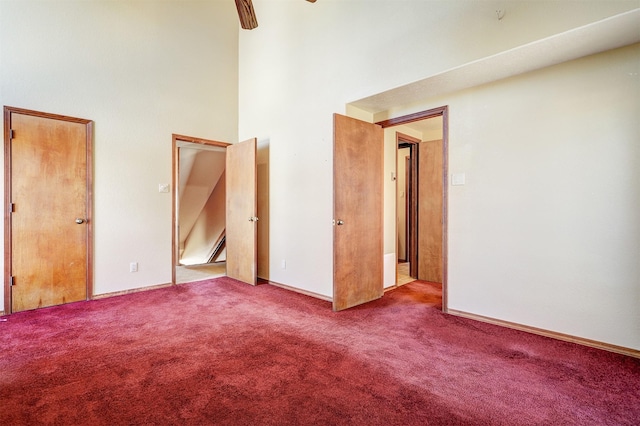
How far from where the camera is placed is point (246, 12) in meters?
2.34

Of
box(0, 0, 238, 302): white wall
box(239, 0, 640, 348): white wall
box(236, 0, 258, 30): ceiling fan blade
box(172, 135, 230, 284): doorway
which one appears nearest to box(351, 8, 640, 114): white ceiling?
box(239, 0, 640, 348): white wall

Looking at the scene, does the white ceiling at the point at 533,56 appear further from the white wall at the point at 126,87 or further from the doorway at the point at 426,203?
the white wall at the point at 126,87

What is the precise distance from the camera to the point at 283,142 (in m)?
4.20

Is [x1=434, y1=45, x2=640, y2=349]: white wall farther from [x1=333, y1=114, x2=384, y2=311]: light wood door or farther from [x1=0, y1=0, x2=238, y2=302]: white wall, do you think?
[x1=0, y1=0, x2=238, y2=302]: white wall

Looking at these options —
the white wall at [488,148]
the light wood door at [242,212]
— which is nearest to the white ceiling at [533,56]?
the white wall at [488,148]

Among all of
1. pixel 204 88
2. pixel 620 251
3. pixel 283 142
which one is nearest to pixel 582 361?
pixel 620 251

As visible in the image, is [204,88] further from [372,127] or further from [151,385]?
[151,385]

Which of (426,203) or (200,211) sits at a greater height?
(426,203)

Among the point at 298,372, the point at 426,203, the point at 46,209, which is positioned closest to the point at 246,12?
the point at 298,372

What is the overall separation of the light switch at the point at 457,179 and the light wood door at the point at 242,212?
8.08ft

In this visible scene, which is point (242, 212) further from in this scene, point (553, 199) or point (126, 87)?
point (553, 199)

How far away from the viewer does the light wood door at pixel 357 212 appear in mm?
3174

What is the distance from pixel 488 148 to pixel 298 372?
2490mm

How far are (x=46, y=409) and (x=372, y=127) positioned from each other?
3404 millimetres
